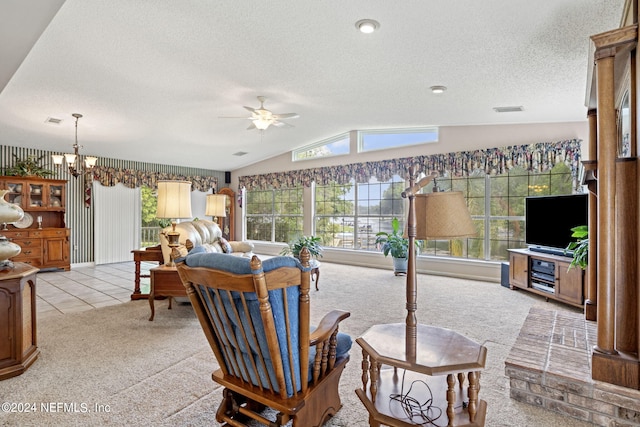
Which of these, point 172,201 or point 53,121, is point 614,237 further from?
point 53,121

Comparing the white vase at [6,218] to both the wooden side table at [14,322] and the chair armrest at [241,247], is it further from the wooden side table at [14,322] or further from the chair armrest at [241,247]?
the chair armrest at [241,247]

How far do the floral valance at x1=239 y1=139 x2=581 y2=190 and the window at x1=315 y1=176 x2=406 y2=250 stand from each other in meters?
0.27

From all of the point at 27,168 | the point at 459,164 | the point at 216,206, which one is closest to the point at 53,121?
the point at 27,168

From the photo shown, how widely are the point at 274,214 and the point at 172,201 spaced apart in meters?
5.61

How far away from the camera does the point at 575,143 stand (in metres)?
4.90

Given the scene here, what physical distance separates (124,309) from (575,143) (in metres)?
6.63

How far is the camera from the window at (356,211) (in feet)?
23.1

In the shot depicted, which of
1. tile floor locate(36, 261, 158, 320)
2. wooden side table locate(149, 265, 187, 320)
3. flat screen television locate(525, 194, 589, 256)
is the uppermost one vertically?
flat screen television locate(525, 194, 589, 256)

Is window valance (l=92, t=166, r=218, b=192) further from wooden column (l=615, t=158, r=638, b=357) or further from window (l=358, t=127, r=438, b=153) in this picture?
wooden column (l=615, t=158, r=638, b=357)

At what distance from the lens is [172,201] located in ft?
12.1

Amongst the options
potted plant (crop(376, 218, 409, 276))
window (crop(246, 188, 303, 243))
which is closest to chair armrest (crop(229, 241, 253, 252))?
potted plant (crop(376, 218, 409, 276))

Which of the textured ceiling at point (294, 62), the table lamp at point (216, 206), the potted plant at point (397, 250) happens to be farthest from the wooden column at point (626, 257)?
the table lamp at point (216, 206)

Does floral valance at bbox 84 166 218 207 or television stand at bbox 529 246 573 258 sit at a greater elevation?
floral valance at bbox 84 166 218 207

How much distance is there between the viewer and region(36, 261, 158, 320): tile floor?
4145 millimetres
